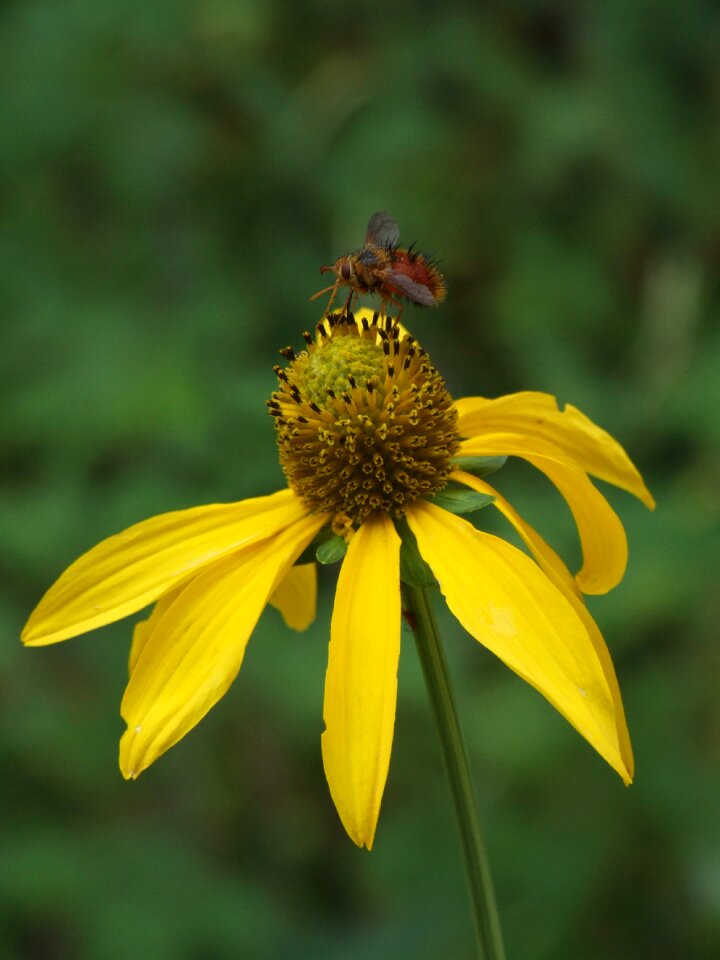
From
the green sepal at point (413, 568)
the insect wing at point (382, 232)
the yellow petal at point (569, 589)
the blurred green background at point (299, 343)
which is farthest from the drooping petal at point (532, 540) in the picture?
the blurred green background at point (299, 343)

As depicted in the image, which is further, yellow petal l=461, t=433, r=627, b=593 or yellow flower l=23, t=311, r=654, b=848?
yellow petal l=461, t=433, r=627, b=593

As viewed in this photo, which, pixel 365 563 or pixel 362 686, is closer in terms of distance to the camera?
pixel 362 686

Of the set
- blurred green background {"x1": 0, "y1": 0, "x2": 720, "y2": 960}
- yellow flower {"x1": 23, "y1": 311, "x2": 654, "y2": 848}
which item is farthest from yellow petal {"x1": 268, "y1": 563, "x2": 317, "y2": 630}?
blurred green background {"x1": 0, "y1": 0, "x2": 720, "y2": 960}

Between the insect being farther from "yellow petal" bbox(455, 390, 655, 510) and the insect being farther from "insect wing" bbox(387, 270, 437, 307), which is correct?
"yellow petal" bbox(455, 390, 655, 510)

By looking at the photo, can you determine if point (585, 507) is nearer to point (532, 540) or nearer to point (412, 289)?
point (532, 540)

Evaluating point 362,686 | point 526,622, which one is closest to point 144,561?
point 362,686

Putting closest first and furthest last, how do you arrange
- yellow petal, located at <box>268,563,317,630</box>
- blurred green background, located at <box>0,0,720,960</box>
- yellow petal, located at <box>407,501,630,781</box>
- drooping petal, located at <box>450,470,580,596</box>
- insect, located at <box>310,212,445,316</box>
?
yellow petal, located at <box>407,501,630,781</box>
drooping petal, located at <box>450,470,580,596</box>
insect, located at <box>310,212,445,316</box>
yellow petal, located at <box>268,563,317,630</box>
blurred green background, located at <box>0,0,720,960</box>

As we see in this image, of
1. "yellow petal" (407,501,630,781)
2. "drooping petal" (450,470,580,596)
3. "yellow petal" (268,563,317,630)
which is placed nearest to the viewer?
"yellow petal" (407,501,630,781)

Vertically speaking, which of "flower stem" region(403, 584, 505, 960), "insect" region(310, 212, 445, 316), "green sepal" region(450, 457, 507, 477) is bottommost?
"flower stem" region(403, 584, 505, 960)
